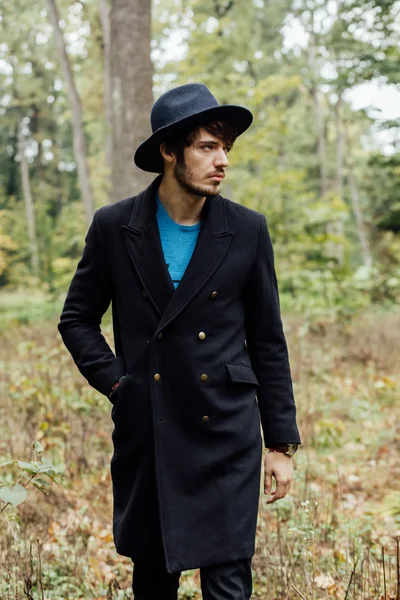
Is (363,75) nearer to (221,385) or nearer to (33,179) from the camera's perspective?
(221,385)

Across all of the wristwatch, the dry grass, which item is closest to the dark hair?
the wristwatch

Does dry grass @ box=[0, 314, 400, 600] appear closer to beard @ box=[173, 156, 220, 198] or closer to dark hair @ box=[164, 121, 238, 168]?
beard @ box=[173, 156, 220, 198]

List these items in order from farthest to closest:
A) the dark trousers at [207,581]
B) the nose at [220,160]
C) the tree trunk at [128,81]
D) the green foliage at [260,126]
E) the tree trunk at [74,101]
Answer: the tree trunk at [74,101] → the green foliage at [260,126] → the tree trunk at [128,81] → the nose at [220,160] → the dark trousers at [207,581]

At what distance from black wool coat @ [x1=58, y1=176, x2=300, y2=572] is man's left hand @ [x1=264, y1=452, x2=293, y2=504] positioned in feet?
0.21

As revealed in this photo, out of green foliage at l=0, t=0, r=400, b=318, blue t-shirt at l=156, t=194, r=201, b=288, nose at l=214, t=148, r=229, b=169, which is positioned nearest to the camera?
nose at l=214, t=148, r=229, b=169

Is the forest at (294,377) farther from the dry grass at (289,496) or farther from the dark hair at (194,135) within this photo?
the dark hair at (194,135)

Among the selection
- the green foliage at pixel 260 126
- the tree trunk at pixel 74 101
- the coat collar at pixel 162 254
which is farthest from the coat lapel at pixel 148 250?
the tree trunk at pixel 74 101

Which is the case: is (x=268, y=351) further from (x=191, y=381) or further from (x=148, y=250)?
(x=148, y=250)

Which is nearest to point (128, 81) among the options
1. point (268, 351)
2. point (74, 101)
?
point (268, 351)

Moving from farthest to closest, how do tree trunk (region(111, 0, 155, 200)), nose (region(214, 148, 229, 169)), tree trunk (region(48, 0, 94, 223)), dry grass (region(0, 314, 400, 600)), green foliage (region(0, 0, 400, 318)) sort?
tree trunk (region(48, 0, 94, 223))
green foliage (region(0, 0, 400, 318))
tree trunk (region(111, 0, 155, 200))
dry grass (region(0, 314, 400, 600))
nose (region(214, 148, 229, 169))

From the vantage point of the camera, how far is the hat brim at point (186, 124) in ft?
8.86

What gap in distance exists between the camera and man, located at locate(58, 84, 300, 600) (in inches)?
107

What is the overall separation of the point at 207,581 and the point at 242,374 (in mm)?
783

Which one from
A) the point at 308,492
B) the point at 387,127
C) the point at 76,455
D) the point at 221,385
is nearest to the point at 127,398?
the point at 221,385
